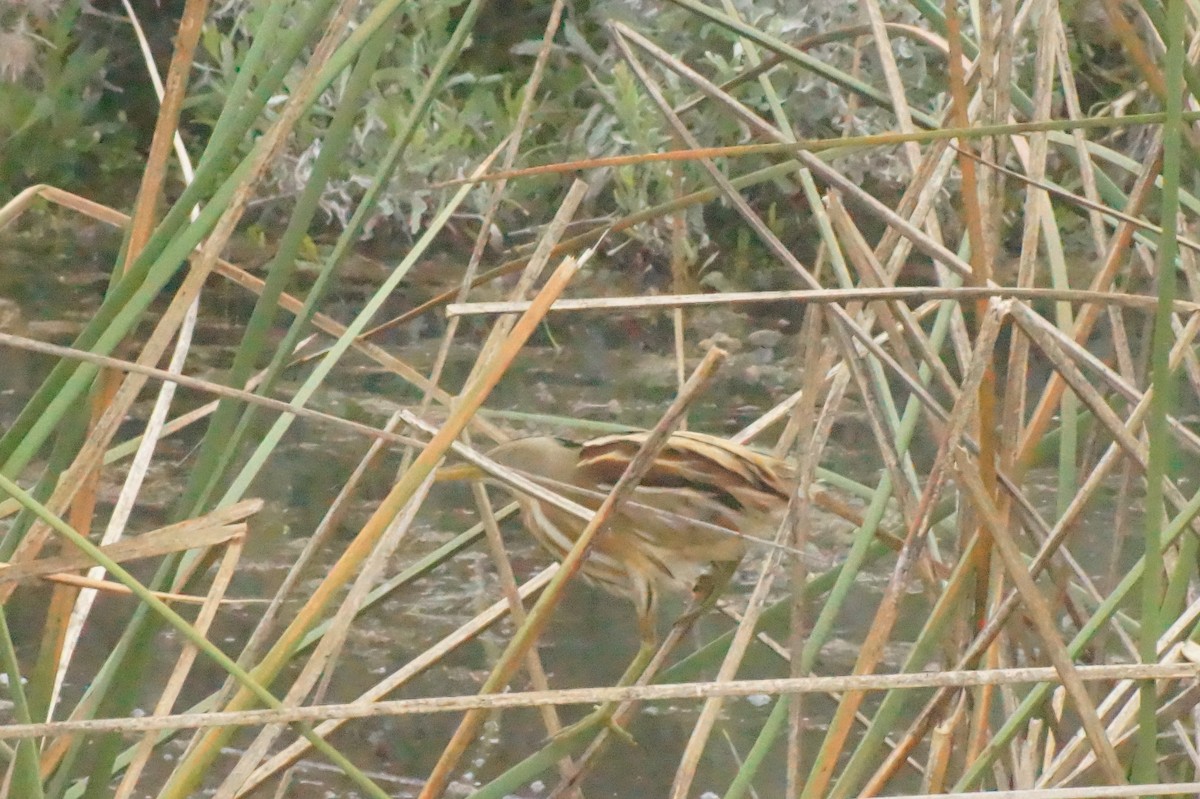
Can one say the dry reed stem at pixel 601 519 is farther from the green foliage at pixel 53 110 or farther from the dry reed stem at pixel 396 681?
the green foliage at pixel 53 110

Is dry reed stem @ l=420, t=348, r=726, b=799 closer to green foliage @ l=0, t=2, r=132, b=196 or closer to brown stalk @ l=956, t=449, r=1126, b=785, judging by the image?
brown stalk @ l=956, t=449, r=1126, b=785

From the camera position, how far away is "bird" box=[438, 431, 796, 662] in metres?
0.82

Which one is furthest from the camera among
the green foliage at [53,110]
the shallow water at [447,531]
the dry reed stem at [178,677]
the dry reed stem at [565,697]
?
the green foliage at [53,110]

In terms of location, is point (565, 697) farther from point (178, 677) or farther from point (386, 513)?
point (178, 677)

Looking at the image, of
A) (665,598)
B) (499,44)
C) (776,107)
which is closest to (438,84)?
(776,107)

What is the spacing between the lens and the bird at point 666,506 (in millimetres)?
817

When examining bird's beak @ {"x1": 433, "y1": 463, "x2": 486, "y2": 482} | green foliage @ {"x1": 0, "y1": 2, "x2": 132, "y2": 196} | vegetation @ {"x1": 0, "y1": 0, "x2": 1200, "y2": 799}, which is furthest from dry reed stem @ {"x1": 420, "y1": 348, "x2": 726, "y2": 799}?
green foliage @ {"x1": 0, "y1": 2, "x2": 132, "y2": 196}

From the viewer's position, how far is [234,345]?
1.88 m

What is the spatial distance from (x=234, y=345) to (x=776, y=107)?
113 cm

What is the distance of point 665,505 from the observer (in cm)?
83

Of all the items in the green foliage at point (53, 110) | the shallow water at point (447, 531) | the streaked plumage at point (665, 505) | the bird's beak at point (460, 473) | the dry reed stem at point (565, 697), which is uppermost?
the bird's beak at point (460, 473)

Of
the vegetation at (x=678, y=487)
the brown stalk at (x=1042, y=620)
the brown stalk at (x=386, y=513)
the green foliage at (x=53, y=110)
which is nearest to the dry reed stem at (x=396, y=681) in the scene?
the vegetation at (x=678, y=487)

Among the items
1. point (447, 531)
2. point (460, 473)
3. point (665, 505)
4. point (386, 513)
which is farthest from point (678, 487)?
point (447, 531)

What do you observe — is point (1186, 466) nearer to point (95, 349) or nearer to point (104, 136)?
point (95, 349)
